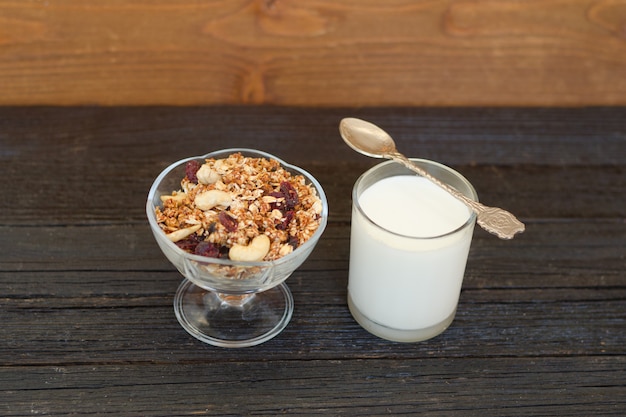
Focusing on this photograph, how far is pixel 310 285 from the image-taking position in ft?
3.49

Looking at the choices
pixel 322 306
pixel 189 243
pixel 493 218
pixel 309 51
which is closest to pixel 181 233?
pixel 189 243

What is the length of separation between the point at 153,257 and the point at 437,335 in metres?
0.41

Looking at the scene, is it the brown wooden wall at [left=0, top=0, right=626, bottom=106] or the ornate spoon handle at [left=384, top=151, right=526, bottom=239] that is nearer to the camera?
the ornate spoon handle at [left=384, top=151, right=526, bottom=239]

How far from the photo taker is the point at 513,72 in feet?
5.07

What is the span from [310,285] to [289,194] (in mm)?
Result: 180

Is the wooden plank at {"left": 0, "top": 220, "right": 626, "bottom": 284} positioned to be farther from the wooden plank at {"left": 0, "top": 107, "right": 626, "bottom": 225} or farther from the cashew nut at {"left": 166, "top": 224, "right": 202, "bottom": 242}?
the cashew nut at {"left": 166, "top": 224, "right": 202, "bottom": 242}

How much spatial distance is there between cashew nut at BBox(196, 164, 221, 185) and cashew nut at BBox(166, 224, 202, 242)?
0.28ft

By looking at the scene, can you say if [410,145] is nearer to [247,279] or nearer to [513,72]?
[513,72]

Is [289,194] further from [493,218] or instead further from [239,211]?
[493,218]

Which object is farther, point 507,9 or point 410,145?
point 507,9

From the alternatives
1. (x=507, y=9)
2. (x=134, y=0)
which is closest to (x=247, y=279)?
(x=134, y=0)

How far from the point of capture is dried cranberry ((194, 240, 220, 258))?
86 centimetres

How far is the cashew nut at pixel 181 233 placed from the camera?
0.88m

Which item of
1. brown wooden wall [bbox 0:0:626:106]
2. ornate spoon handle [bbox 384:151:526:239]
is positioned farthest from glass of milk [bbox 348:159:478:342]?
brown wooden wall [bbox 0:0:626:106]
